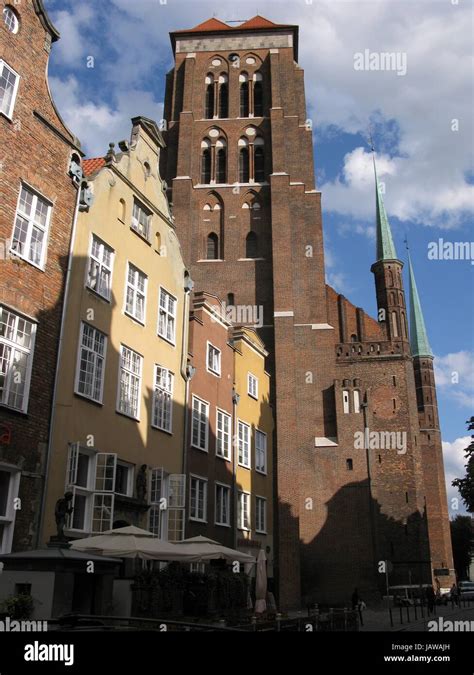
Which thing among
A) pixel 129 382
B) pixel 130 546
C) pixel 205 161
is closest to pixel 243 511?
pixel 129 382

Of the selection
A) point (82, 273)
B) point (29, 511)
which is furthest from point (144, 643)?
point (82, 273)

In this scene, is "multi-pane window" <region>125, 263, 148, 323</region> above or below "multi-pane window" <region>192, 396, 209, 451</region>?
above

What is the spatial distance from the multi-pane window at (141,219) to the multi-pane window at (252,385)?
→ 10.6 m

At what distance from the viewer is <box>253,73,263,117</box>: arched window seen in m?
47.3

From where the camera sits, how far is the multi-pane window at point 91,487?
1568 centimetres

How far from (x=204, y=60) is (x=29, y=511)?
42.7 metres

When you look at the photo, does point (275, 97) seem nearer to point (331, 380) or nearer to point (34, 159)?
point (331, 380)

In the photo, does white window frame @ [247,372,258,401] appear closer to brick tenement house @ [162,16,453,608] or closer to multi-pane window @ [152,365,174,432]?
brick tenement house @ [162,16,453,608]

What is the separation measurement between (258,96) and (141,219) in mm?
30392

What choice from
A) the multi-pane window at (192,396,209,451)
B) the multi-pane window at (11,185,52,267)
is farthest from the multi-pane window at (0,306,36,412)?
the multi-pane window at (192,396,209,451)

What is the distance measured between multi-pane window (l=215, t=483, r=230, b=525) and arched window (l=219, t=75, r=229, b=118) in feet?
102

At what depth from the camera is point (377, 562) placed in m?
36.2

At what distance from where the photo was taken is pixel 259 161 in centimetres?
4553

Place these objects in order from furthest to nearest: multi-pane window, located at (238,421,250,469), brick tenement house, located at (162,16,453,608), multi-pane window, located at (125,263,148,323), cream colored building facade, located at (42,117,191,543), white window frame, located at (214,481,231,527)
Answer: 1. brick tenement house, located at (162,16,453,608)
2. multi-pane window, located at (238,421,250,469)
3. white window frame, located at (214,481,231,527)
4. multi-pane window, located at (125,263,148,323)
5. cream colored building facade, located at (42,117,191,543)
